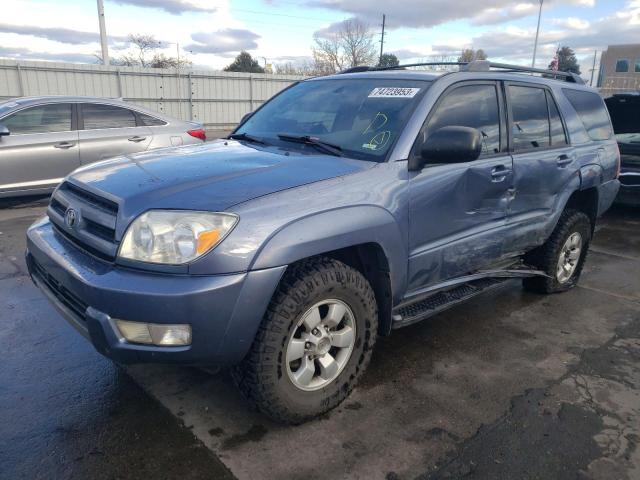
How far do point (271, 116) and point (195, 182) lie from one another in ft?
4.94

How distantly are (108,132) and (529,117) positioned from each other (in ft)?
19.0

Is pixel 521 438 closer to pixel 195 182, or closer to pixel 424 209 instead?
pixel 424 209

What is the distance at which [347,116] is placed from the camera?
3316mm

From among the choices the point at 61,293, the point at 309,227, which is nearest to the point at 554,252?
the point at 309,227

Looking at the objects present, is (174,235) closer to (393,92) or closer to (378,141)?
(378,141)

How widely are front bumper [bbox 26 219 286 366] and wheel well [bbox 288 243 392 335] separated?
0.59 m

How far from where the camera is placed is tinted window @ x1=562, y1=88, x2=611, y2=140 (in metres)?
4.62

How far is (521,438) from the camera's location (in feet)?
8.59

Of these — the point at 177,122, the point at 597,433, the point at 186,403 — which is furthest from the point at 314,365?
the point at 177,122

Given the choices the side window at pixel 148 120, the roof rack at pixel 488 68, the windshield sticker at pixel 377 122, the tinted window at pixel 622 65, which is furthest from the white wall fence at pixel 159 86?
the tinted window at pixel 622 65

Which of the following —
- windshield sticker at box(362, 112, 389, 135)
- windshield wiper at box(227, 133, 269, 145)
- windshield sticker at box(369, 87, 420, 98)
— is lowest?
windshield wiper at box(227, 133, 269, 145)

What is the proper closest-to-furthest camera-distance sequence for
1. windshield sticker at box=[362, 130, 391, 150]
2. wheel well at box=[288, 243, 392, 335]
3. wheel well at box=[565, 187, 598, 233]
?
A: 1. wheel well at box=[288, 243, 392, 335]
2. windshield sticker at box=[362, 130, 391, 150]
3. wheel well at box=[565, 187, 598, 233]

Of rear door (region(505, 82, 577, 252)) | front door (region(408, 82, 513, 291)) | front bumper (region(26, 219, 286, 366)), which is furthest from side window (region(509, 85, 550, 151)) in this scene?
front bumper (region(26, 219, 286, 366))

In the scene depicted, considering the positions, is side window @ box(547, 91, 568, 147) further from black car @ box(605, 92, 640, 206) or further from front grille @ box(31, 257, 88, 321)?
black car @ box(605, 92, 640, 206)
